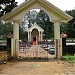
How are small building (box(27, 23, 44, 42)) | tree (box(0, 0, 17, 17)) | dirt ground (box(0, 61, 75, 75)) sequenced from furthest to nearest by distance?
small building (box(27, 23, 44, 42)) < tree (box(0, 0, 17, 17)) < dirt ground (box(0, 61, 75, 75))

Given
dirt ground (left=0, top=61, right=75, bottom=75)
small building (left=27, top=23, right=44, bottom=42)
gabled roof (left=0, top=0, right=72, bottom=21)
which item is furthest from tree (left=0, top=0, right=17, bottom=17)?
small building (left=27, top=23, right=44, bottom=42)

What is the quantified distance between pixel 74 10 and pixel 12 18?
52220 mm

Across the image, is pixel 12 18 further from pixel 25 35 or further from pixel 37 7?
pixel 25 35

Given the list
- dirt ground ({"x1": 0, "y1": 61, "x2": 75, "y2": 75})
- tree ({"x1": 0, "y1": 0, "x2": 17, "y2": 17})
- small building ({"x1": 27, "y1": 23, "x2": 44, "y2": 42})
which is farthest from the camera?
small building ({"x1": 27, "y1": 23, "x2": 44, "y2": 42})

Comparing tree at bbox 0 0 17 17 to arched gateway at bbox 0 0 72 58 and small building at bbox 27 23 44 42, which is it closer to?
arched gateway at bbox 0 0 72 58

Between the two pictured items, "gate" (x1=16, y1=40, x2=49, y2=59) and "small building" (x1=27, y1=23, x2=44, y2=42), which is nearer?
"gate" (x1=16, y1=40, x2=49, y2=59)

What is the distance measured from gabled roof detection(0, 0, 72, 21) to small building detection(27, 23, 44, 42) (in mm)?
38904

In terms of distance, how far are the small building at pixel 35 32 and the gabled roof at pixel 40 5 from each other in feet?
128

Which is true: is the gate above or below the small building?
below

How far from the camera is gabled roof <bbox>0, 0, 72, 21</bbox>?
21.7 m

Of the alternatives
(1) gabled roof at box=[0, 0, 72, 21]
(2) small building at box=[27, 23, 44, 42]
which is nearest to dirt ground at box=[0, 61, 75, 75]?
(1) gabled roof at box=[0, 0, 72, 21]

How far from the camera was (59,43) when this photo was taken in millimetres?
22094

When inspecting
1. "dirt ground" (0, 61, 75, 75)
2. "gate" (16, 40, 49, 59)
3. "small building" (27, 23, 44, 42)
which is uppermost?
"small building" (27, 23, 44, 42)

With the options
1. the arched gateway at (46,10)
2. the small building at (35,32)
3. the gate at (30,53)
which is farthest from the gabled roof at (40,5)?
the small building at (35,32)
